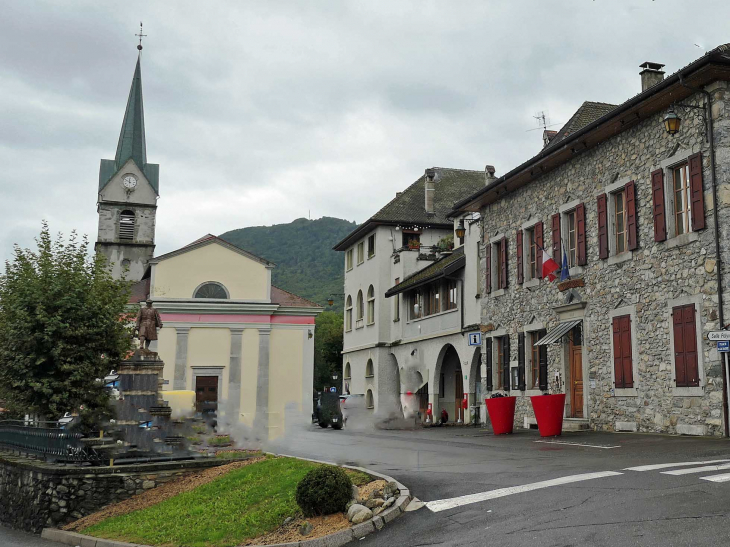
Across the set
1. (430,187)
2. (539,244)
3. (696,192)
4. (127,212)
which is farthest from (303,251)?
(696,192)

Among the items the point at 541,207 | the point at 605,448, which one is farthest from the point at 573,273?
the point at 605,448

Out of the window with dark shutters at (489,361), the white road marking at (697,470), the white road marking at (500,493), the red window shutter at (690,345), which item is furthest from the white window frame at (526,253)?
the white road marking at (500,493)

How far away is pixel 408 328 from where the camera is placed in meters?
41.2

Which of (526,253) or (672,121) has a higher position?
(672,121)

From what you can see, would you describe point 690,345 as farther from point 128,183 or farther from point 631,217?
point 128,183

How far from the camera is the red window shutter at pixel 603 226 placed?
69.4 feet

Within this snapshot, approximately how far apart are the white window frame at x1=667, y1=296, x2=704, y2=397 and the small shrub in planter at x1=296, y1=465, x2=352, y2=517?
32.1ft

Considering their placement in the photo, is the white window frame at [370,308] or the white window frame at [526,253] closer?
the white window frame at [526,253]

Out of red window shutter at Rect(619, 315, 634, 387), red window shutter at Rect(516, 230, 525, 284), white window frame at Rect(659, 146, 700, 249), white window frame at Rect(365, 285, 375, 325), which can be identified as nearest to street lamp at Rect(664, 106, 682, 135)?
white window frame at Rect(659, 146, 700, 249)

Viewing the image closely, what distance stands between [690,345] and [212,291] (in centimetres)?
3340

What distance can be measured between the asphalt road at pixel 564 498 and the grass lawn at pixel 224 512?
5.01 feet

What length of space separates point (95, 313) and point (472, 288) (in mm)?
14412

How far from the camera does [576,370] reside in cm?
2273

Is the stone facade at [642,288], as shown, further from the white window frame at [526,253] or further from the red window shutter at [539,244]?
the red window shutter at [539,244]
